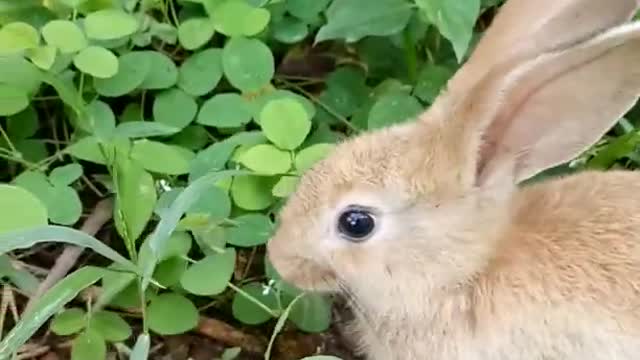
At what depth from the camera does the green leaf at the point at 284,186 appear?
4.61 metres

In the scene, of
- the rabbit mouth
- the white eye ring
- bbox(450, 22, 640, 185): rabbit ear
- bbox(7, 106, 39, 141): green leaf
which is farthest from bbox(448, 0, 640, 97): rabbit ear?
bbox(7, 106, 39, 141): green leaf

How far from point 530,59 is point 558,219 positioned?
0.30 meters

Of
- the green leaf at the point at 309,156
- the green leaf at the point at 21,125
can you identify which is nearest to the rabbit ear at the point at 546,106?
the green leaf at the point at 309,156

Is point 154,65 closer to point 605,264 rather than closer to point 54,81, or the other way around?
point 54,81

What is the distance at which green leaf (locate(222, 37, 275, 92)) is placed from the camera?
484 centimetres

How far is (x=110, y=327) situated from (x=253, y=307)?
0.98ft

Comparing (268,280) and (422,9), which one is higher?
(422,9)

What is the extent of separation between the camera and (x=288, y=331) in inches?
191

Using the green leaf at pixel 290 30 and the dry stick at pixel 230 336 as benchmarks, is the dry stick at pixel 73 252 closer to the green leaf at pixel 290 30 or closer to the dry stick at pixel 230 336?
the dry stick at pixel 230 336

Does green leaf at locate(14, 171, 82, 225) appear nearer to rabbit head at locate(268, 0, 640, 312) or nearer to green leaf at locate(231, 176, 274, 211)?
green leaf at locate(231, 176, 274, 211)

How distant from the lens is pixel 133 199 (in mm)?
4664

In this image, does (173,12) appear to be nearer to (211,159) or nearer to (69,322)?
(211,159)

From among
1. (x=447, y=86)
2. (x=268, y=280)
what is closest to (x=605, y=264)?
(x=447, y=86)

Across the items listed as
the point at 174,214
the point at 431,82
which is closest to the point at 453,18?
the point at 431,82
